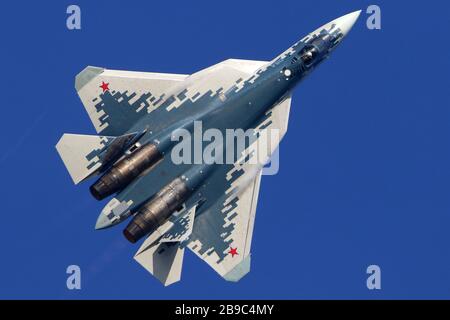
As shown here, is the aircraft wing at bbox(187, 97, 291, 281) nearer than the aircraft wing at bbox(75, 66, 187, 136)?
Yes

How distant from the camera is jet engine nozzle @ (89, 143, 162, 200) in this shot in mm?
31422

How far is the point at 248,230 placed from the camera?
32.6 metres

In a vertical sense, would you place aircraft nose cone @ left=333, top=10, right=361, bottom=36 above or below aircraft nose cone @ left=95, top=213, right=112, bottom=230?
above

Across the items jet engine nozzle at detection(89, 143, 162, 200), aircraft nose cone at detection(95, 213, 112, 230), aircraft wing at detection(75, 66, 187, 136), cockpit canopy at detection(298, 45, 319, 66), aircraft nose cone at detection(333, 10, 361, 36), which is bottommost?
aircraft nose cone at detection(95, 213, 112, 230)

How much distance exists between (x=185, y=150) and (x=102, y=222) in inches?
186

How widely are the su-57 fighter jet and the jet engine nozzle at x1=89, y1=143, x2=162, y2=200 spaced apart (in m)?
0.04

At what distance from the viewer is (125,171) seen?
31703 millimetres

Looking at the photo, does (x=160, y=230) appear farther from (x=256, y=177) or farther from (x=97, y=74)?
(x=97, y=74)

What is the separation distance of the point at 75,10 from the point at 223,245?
40.4ft

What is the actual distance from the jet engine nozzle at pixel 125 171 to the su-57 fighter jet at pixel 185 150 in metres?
0.04

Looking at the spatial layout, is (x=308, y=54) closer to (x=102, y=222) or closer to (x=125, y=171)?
(x=125, y=171)

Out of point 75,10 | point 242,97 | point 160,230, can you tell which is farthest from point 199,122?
point 75,10

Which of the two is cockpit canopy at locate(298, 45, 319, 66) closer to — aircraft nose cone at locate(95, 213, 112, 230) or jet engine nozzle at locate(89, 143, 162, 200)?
jet engine nozzle at locate(89, 143, 162, 200)

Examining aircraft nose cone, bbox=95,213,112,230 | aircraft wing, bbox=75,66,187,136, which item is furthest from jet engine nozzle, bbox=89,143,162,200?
aircraft wing, bbox=75,66,187,136
